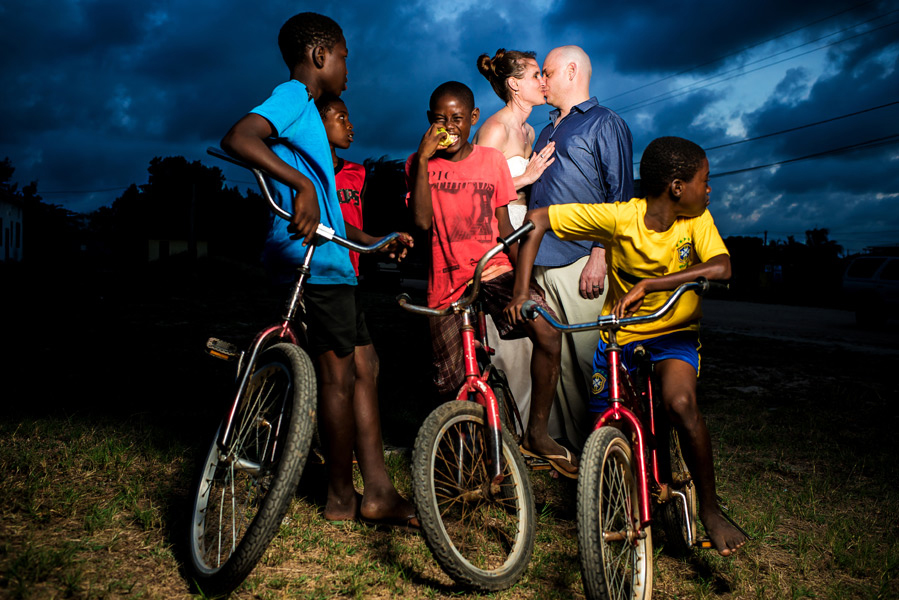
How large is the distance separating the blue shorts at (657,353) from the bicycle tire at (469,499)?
0.55 meters

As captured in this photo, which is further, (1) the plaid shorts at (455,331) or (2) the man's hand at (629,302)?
(1) the plaid shorts at (455,331)

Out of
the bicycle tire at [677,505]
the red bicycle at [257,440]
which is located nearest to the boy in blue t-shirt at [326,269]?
the red bicycle at [257,440]

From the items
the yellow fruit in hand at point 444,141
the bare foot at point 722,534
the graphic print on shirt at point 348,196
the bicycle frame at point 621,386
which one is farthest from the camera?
the graphic print on shirt at point 348,196

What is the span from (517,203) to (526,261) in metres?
1.54

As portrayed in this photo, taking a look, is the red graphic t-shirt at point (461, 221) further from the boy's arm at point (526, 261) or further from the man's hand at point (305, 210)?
the man's hand at point (305, 210)

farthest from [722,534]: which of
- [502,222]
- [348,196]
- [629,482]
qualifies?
[348,196]

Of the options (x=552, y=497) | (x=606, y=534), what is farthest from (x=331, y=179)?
(x=552, y=497)

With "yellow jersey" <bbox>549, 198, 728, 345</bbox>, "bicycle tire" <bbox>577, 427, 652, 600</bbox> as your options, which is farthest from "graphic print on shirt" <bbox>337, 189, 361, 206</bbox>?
"bicycle tire" <bbox>577, 427, 652, 600</bbox>

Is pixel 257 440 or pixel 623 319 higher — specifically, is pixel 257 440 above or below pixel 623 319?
below

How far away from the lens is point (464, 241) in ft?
11.1

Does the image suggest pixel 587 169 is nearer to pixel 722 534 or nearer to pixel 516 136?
pixel 516 136

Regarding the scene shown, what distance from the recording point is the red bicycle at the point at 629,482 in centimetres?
215

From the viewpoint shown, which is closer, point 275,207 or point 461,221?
point 275,207

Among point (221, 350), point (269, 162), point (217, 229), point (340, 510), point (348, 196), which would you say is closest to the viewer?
point (269, 162)
